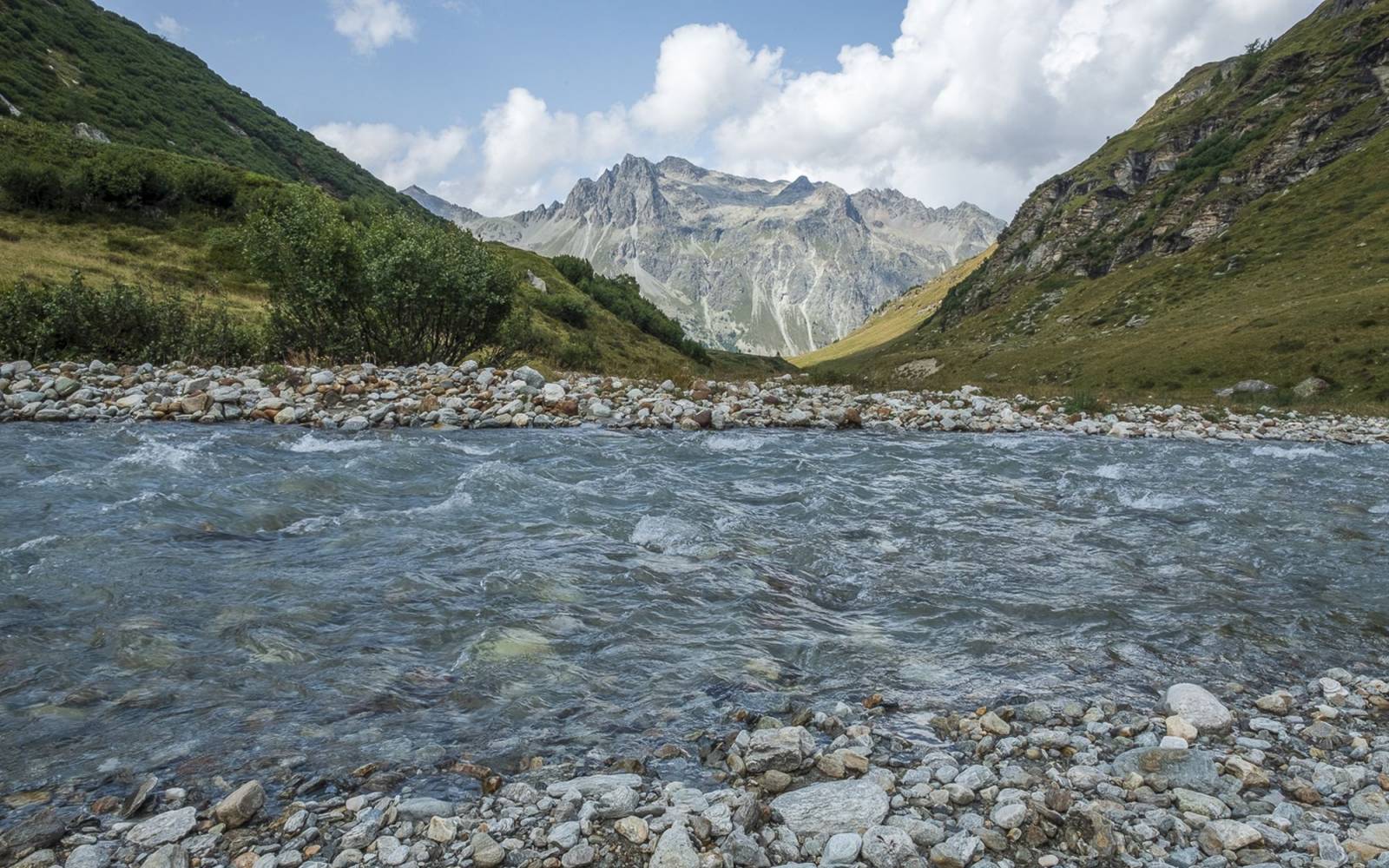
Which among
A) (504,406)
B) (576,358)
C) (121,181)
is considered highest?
(121,181)

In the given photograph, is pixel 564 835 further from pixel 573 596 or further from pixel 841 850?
pixel 573 596

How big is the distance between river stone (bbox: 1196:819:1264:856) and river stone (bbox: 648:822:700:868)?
309cm

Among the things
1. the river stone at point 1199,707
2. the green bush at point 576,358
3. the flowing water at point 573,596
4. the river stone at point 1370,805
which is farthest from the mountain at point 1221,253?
the river stone at point 1370,805

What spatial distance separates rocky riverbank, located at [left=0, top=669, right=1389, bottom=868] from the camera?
12.9 feet

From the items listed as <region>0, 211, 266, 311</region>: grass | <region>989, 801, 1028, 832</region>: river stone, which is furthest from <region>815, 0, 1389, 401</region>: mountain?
<region>0, 211, 266, 311</region>: grass

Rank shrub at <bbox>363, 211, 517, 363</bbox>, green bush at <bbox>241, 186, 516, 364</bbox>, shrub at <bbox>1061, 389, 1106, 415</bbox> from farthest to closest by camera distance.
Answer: shrub at <bbox>1061, 389, 1106, 415</bbox> → shrub at <bbox>363, 211, 517, 363</bbox> → green bush at <bbox>241, 186, 516, 364</bbox>

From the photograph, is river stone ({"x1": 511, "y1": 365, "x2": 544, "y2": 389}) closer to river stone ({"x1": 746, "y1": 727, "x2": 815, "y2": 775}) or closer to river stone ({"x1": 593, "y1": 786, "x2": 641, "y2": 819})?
river stone ({"x1": 746, "y1": 727, "x2": 815, "y2": 775})

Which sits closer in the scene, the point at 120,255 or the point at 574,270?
the point at 120,255

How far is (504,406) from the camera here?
2258 cm

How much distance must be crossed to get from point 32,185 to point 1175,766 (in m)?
77.9

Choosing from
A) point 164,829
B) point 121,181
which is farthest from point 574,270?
point 164,829

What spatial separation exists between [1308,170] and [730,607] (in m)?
114

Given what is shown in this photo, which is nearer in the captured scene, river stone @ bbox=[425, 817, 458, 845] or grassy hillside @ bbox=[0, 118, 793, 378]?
river stone @ bbox=[425, 817, 458, 845]

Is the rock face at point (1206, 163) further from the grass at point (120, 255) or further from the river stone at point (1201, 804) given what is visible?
the grass at point (120, 255)
